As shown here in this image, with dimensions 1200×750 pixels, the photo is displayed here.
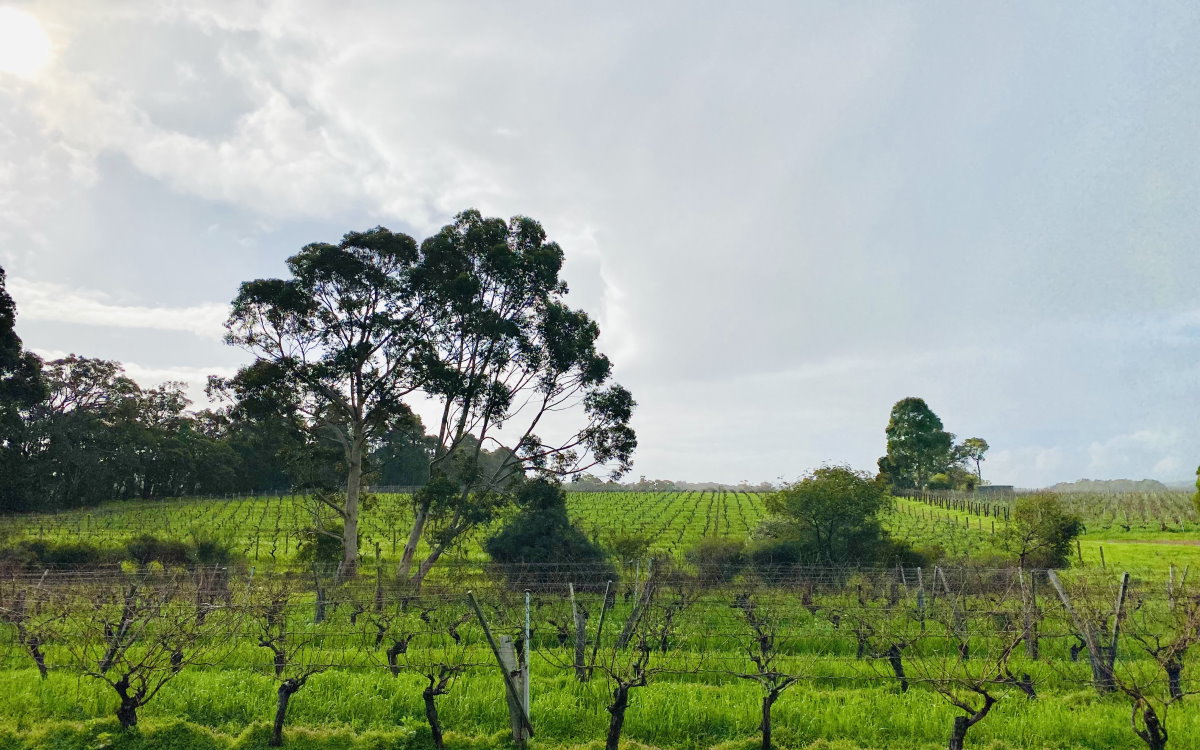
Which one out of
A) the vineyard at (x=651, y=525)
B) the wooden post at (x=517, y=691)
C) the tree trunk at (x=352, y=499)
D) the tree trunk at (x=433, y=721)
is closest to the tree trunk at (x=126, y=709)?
the tree trunk at (x=433, y=721)

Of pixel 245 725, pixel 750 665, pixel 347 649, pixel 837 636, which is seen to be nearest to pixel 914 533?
pixel 837 636

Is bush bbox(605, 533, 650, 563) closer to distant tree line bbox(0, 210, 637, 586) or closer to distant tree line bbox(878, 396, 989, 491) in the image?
distant tree line bbox(0, 210, 637, 586)

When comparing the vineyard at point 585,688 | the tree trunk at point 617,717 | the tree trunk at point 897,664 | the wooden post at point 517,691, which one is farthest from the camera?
the tree trunk at point 897,664

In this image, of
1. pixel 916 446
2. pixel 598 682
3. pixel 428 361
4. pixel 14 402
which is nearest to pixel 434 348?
pixel 428 361

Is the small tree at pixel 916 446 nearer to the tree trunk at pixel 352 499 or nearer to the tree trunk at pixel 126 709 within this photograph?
the tree trunk at pixel 352 499

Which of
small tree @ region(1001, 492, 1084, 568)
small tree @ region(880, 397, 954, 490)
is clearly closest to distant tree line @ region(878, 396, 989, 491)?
small tree @ region(880, 397, 954, 490)

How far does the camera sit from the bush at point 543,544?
2373cm

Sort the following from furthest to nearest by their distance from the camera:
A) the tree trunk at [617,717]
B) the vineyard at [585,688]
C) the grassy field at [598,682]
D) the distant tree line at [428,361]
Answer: the distant tree line at [428,361], the grassy field at [598,682], the vineyard at [585,688], the tree trunk at [617,717]

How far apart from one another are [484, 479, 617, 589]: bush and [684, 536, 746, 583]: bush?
4399 mm

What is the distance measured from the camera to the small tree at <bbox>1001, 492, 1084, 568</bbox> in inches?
1136

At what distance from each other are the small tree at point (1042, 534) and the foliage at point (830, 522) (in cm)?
545

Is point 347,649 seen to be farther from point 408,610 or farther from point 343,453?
point 343,453

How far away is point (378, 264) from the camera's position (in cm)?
2377

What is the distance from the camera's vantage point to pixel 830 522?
3031 cm
